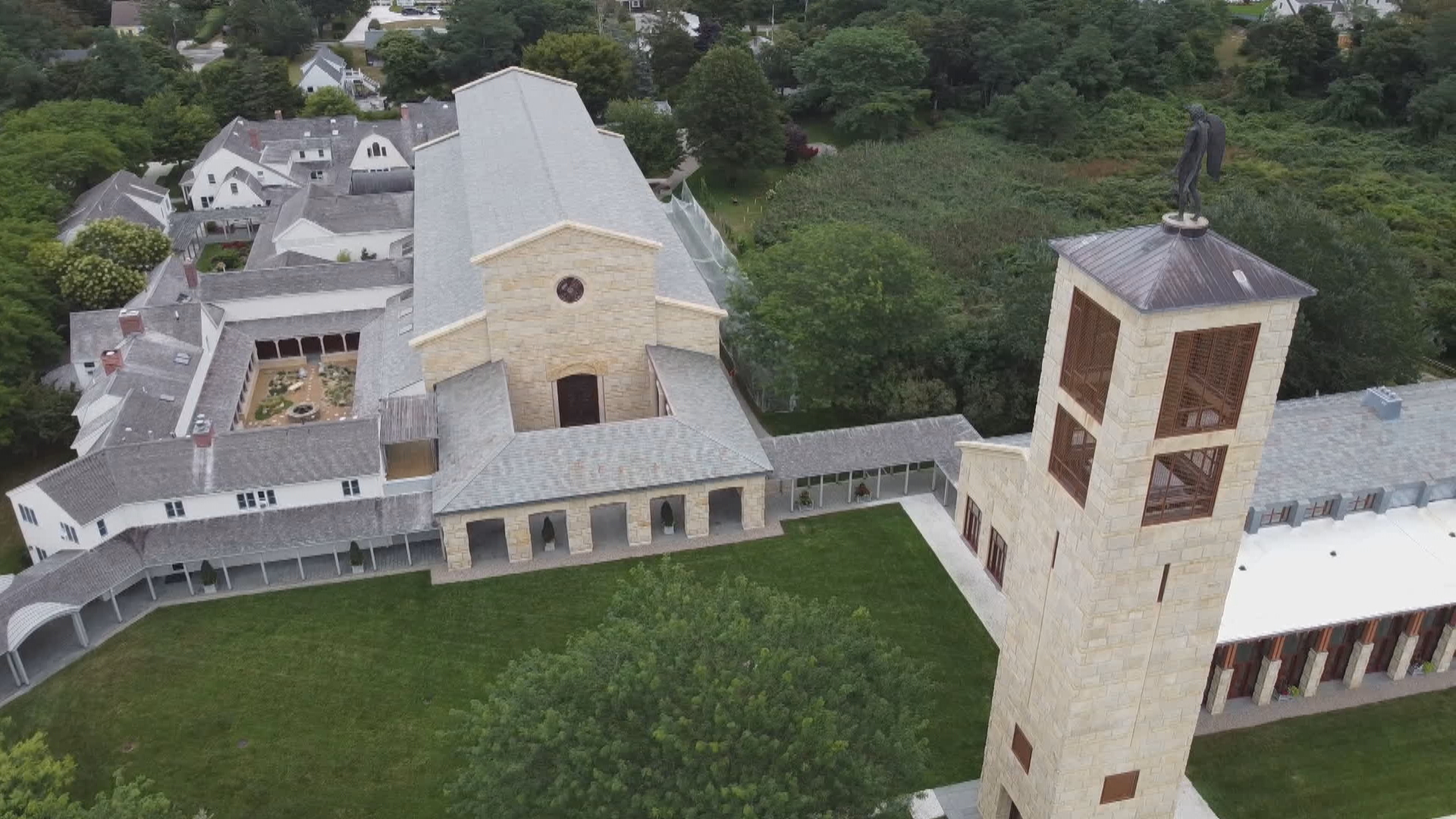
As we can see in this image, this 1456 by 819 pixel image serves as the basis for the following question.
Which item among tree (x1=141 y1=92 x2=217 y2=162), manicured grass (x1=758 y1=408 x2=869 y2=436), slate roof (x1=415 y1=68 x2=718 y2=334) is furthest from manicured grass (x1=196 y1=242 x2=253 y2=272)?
manicured grass (x1=758 y1=408 x2=869 y2=436)

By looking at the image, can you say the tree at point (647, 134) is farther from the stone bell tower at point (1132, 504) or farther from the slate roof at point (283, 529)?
the stone bell tower at point (1132, 504)

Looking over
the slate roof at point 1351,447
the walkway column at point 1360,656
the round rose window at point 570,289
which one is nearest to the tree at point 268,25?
the round rose window at point 570,289

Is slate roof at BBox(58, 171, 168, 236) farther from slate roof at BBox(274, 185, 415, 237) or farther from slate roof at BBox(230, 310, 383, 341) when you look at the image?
slate roof at BBox(230, 310, 383, 341)

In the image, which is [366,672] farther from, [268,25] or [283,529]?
[268,25]

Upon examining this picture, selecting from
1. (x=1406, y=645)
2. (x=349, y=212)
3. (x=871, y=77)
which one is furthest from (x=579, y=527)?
(x=871, y=77)

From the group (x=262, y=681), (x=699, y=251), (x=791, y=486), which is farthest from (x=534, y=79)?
(x=262, y=681)

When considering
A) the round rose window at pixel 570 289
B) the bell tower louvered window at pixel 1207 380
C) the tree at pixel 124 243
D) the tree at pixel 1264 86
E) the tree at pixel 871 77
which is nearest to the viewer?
the bell tower louvered window at pixel 1207 380
